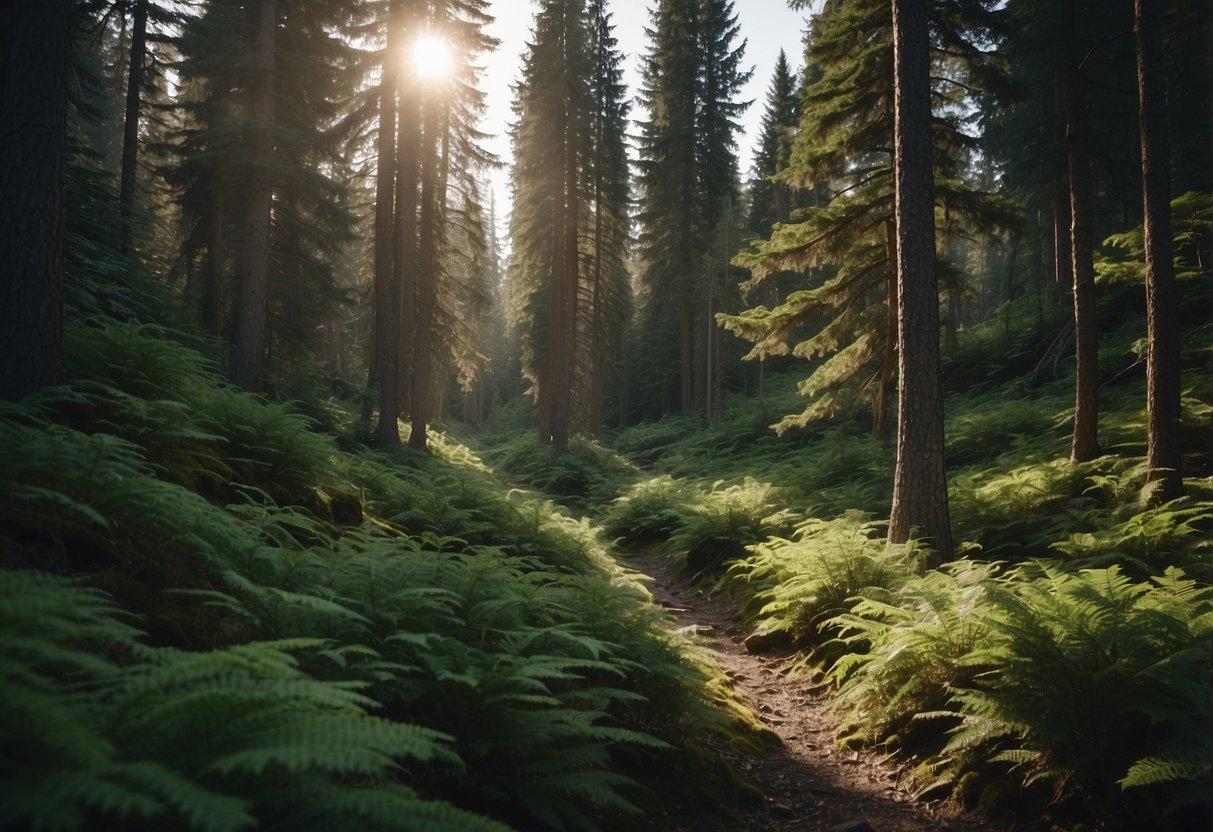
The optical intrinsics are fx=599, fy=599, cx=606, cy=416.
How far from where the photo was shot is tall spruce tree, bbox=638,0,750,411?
30.5m

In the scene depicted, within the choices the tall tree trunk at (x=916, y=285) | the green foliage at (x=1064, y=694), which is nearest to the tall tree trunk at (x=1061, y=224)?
the tall tree trunk at (x=916, y=285)

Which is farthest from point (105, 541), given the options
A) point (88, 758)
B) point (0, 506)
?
point (88, 758)

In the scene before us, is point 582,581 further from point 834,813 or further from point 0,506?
point 0,506

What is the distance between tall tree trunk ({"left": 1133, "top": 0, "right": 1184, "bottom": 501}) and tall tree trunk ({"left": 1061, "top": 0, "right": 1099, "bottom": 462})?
1.70 m

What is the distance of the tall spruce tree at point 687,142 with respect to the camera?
100 ft

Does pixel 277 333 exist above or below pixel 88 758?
above

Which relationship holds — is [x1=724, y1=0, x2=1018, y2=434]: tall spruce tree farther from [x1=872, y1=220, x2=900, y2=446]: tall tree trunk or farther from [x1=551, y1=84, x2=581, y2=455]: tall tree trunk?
[x1=551, y1=84, x2=581, y2=455]: tall tree trunk

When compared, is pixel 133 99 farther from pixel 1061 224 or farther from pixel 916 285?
pixel 1061 224

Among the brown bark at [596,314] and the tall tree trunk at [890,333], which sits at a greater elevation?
the brown bark at [596,314]

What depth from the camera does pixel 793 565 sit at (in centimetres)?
754

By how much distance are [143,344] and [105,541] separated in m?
3.67

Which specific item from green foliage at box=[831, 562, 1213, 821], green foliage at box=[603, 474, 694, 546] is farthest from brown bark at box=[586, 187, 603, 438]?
green foliage at box=[831, 562, 1213, 821]

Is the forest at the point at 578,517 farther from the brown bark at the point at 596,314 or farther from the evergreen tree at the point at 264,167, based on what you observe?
the brown bark at the point at 596,314

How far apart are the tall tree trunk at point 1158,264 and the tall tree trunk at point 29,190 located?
12063mm
